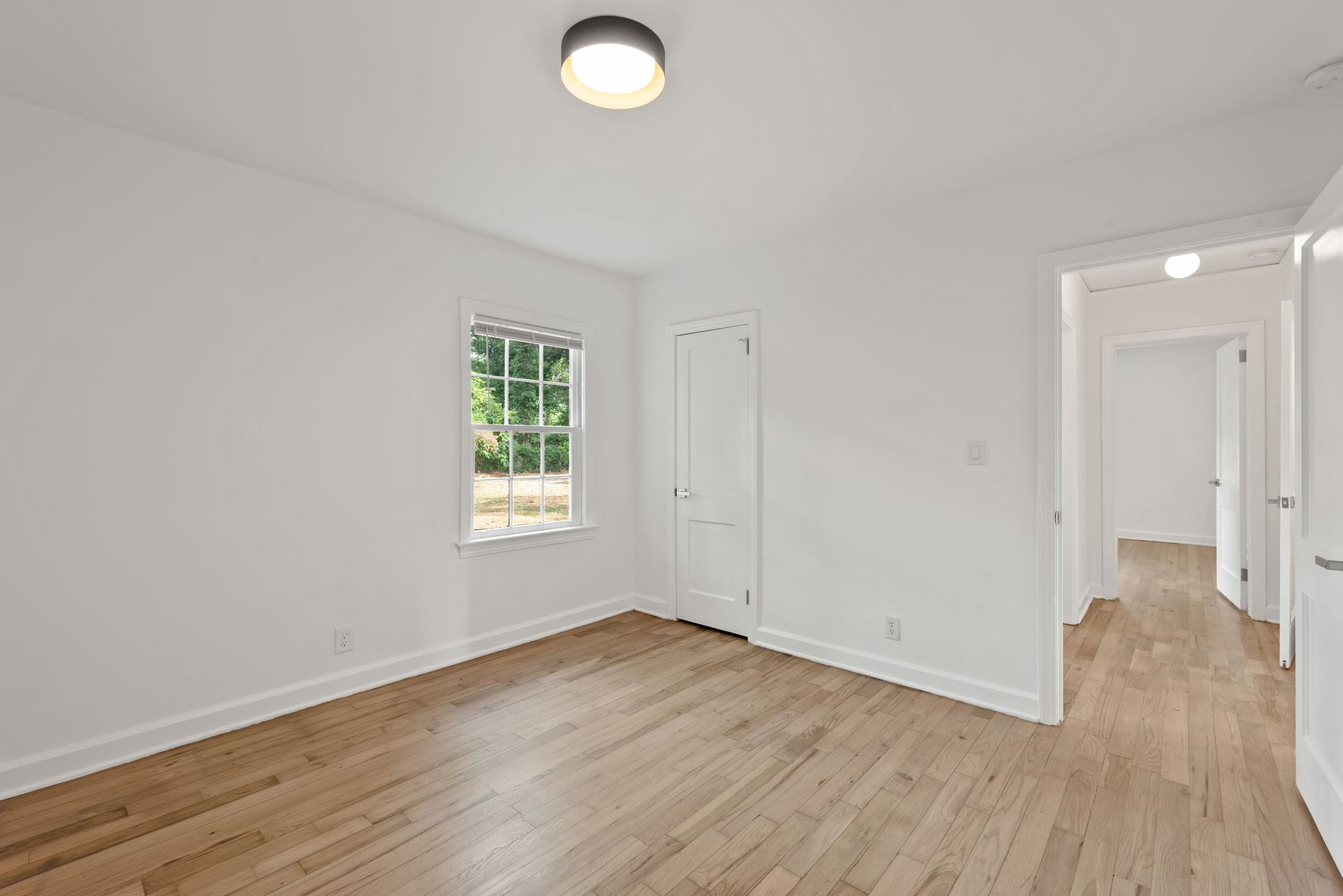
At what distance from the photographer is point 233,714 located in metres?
2.85

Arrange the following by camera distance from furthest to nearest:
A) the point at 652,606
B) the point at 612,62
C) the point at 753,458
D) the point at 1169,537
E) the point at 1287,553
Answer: the point at 1169,537 → the point at 652,606 → the point at 753,458 → the point at 1287,553 → the point at 612,62

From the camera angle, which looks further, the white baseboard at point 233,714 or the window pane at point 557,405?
the window pane at point 557,405

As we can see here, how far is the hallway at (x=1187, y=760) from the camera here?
1.90 metres

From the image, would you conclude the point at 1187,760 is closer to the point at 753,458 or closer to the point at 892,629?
the point at 892,629

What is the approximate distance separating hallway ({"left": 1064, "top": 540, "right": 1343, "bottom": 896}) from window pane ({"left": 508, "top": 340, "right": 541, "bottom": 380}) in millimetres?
3618

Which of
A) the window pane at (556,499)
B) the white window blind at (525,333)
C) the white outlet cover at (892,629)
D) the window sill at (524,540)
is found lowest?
the white outlet cover at (892,629)

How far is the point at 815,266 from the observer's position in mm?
3760

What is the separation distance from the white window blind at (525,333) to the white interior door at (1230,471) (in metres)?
5.13

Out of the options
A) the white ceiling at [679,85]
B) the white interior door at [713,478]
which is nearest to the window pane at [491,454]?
the white interior door at [713,478]

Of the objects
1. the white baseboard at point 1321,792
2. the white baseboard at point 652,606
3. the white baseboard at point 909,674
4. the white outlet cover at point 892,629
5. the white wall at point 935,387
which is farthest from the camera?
the white baseboard at point 652,606

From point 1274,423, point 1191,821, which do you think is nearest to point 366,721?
point 1191,821

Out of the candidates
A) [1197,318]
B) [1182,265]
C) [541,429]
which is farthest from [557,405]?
[1197,318]

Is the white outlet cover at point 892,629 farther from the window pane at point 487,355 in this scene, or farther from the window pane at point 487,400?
the window pane at point 487,355

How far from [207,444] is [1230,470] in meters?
7.09
